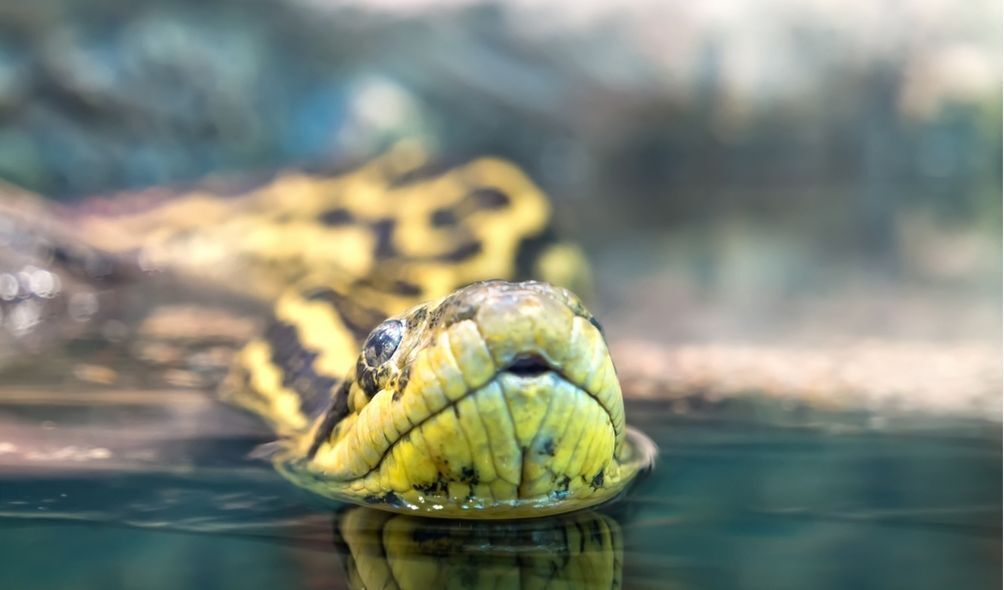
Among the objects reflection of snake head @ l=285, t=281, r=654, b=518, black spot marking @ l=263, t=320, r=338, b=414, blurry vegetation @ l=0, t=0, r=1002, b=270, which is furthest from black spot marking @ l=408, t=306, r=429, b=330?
blurry vegetation @ l=0, t=0, r=1002, b=270

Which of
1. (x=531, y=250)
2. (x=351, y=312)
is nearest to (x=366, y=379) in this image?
(x=351, y=312)

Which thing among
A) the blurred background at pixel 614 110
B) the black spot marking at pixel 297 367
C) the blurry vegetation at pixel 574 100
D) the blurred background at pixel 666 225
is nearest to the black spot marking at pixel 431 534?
the blurred background at pixel 666 225

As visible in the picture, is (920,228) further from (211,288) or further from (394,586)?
(394,586)

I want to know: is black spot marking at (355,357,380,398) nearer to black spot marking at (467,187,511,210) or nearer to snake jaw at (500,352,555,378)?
snake jaw at (500,352,555,378)

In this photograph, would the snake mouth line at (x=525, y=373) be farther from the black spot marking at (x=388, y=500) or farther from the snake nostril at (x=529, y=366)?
the black spot marking at (x=388, y=500)

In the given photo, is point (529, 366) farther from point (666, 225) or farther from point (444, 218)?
point (666, 225)

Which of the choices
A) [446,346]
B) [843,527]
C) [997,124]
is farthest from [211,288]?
[997,124]
